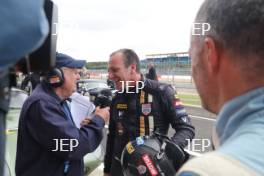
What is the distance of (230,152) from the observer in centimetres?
77

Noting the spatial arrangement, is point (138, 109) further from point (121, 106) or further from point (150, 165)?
point (150, 165)

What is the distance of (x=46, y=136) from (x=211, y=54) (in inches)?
59.4

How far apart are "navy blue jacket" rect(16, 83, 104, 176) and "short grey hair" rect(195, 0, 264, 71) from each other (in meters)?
1.51

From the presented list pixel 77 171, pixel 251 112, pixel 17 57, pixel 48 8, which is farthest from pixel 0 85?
pixel 77 171

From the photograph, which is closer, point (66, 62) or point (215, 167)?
point (215, 167)

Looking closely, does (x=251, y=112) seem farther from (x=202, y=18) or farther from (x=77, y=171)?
(x=77, y=171)

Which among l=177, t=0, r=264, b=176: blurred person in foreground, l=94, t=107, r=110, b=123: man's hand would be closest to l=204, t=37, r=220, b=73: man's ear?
l=177, t=0, r=264, b=176: blurred person in foreground

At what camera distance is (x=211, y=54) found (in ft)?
3.33

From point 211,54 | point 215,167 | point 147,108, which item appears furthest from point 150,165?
point 215,167

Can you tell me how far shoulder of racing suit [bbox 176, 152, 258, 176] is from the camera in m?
0.72

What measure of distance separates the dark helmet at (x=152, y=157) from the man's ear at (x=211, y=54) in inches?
48.2

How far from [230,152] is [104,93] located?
2.15 m

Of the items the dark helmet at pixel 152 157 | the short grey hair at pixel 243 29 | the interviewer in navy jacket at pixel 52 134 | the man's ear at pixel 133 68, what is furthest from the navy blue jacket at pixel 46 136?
the short grey hair at pixel 243 29

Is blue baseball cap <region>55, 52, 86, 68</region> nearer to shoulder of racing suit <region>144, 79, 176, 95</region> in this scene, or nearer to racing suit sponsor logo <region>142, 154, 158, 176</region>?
shoulder of racing suit <region>144, 79, 176, 95</region>
